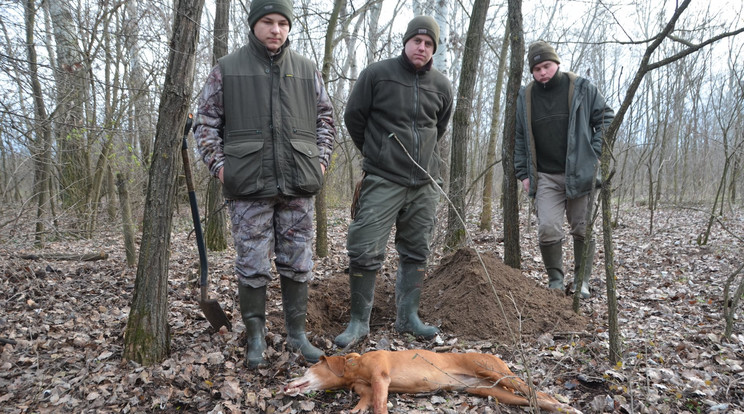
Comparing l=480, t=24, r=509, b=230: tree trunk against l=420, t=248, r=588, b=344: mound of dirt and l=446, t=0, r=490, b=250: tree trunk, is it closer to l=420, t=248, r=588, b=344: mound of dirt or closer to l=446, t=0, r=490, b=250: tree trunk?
l=446, t=0, r=490, b=250: tree trunk

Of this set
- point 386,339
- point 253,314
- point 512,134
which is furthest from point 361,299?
point 512,134

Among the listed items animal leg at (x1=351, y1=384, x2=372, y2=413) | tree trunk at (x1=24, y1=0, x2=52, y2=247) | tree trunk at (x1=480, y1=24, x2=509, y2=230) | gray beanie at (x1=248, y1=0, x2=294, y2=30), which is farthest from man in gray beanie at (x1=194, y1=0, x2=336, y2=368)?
tree trunk at (x1=480, y1=24, x2=509, y2=230)

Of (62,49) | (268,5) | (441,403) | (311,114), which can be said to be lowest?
(441,403)

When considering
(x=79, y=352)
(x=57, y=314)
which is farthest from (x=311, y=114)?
(x=57, y=314)

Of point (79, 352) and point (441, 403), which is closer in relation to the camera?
point (441, 403)

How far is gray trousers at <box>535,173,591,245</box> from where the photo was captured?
4430 mm

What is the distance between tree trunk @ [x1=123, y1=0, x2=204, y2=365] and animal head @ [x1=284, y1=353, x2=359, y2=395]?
3.76 feet

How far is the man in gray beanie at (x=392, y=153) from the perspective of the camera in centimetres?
346

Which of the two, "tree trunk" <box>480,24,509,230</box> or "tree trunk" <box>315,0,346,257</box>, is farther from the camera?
"tree trunk" <box>480,24,509,230</box>

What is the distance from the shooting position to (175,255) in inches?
259

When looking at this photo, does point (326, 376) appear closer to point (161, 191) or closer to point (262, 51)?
point (161, 191)

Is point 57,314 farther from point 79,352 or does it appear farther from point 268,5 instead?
point 268,5

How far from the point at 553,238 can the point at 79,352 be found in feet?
13.7

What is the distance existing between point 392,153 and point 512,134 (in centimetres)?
179
